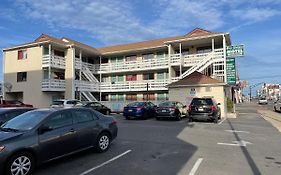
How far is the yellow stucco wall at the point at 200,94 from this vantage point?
76.3ft

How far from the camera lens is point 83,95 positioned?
1273 inches

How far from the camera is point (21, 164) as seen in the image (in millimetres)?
6066

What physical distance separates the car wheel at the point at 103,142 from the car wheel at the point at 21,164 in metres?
2.40

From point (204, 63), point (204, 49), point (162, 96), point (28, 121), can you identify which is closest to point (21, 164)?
point (28, 121)

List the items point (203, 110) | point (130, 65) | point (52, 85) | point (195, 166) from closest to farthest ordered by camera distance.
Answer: point (195, 166) < point (203, 110) < point (52, 85) < point (130, 65)

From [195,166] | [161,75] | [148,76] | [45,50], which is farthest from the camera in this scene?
[148,76]

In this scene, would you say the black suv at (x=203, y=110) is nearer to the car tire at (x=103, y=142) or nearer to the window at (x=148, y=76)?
the car tire at (x=103, y=142)

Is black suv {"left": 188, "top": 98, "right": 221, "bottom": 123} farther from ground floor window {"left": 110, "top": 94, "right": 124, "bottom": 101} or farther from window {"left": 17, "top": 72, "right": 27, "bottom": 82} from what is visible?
window {"left": 17, "top": 72, "right": 27, "bottom": 82}

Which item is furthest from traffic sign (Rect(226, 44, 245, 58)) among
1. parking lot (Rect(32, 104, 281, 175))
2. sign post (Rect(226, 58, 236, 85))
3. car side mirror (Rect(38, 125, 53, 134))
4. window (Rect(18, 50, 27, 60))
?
window (Rect(18, 50, 27, 60))

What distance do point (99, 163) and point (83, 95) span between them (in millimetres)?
25772

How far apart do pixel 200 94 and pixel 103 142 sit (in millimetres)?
16851

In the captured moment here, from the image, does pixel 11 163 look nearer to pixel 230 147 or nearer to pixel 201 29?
pixel 230 147

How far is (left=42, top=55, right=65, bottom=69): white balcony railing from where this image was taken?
29.8 meters

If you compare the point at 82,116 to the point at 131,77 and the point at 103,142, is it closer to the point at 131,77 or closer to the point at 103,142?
the point at 103,142
